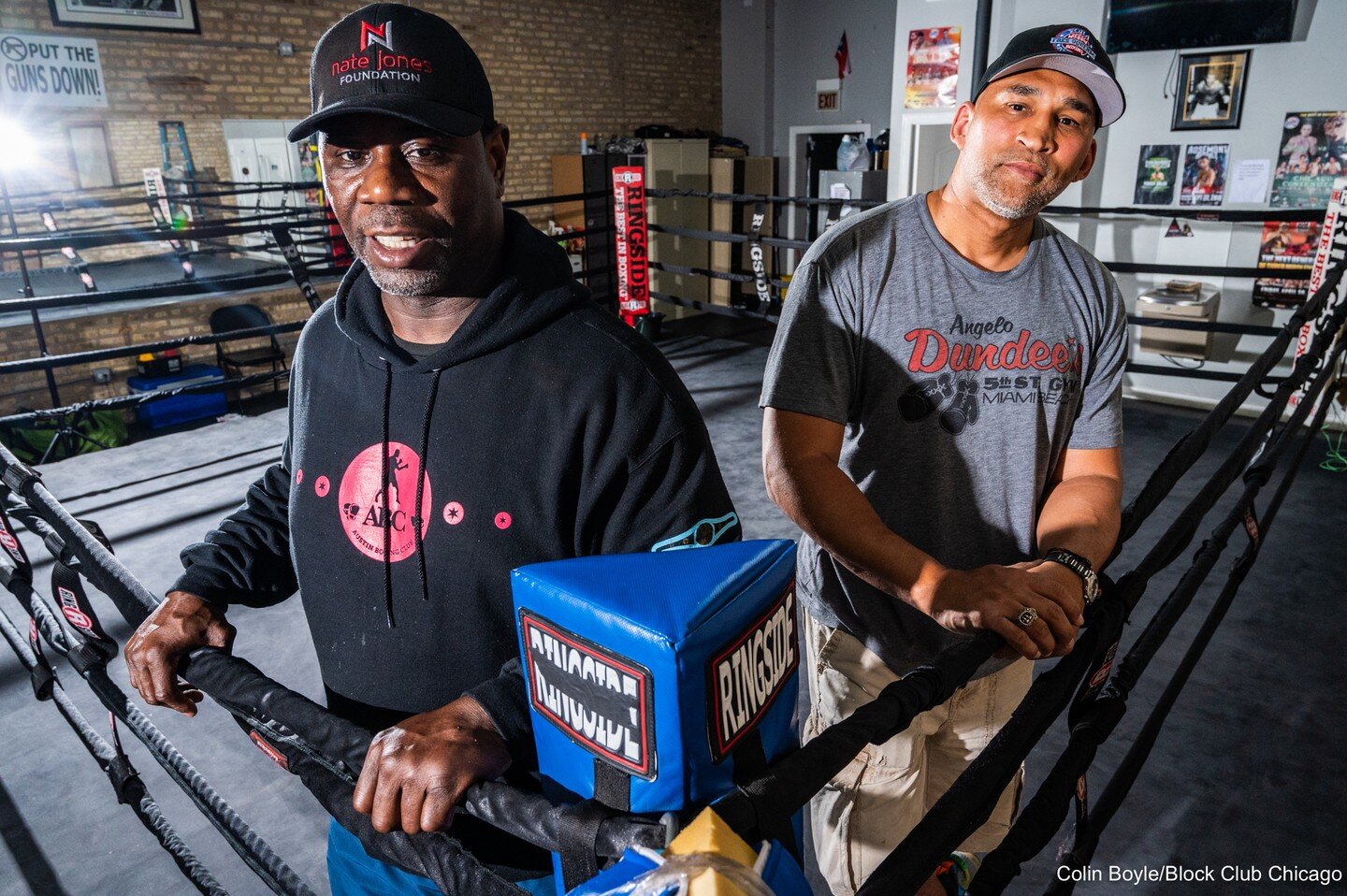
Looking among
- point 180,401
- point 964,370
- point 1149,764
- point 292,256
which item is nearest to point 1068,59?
point 964,370

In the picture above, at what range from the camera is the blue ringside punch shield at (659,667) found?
425 millimetres

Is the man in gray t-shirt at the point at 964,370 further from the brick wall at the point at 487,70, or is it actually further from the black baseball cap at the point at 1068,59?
the brick wall at the point at 487,70

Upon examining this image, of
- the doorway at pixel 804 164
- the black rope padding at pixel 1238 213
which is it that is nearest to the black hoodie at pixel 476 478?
the black rope padding at pixel 1238 213

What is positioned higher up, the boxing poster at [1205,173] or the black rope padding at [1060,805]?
the boxing poster at [1205,173]

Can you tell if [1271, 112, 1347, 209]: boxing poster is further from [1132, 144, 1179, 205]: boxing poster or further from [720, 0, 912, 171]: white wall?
[720, 0, 912, 171]: white wall

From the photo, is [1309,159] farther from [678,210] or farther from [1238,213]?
[678,210]

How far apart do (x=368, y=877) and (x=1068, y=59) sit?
54.5 inches

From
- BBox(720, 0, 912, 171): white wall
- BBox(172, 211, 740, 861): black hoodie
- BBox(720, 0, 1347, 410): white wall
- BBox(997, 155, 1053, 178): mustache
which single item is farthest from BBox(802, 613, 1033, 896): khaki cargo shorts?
BBox(720, 0, 912, 171): white wall

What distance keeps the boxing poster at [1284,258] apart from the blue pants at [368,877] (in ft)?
16.5

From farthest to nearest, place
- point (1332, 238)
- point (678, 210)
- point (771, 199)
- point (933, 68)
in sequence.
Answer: point (678, 210) < point (933, 68) < point (771, 199) < point (1332, 238)

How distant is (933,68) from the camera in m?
5.75

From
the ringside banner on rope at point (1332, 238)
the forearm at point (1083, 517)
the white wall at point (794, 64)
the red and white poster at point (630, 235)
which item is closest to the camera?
the forearm at point (1083, 517)

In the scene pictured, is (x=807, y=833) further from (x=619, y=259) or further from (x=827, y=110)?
(x=827, y=110)

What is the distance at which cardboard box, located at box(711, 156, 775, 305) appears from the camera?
8.41 metres
